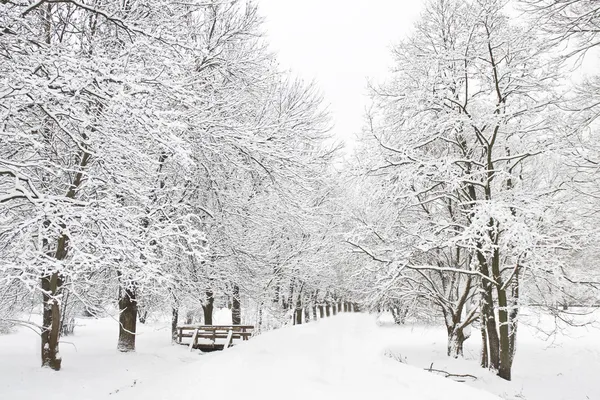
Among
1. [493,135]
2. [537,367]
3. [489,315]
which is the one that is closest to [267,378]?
[493,135]

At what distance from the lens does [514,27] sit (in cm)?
866

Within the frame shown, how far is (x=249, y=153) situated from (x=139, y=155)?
336 cm

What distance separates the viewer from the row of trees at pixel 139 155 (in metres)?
4.91

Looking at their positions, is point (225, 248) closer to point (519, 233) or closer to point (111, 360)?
point (111, 360)

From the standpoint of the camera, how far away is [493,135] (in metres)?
8.67

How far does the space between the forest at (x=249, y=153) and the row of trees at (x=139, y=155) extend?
0.06m

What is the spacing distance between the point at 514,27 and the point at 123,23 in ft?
25.6

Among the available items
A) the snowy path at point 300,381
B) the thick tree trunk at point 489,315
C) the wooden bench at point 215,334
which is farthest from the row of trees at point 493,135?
the wooden bench at point 215,334

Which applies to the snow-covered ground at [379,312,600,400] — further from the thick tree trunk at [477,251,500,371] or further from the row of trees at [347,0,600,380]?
the row of trees at [347,0,600,380]

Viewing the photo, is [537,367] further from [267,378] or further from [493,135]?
[267,378]

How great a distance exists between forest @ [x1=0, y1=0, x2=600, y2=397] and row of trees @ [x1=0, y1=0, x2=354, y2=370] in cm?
6

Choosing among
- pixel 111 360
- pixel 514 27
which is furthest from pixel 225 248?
pixel 514 27

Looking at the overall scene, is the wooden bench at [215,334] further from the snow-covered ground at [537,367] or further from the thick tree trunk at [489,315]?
the thick tree trunk at [489,315]

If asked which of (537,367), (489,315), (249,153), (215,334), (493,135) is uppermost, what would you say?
(493,135)
